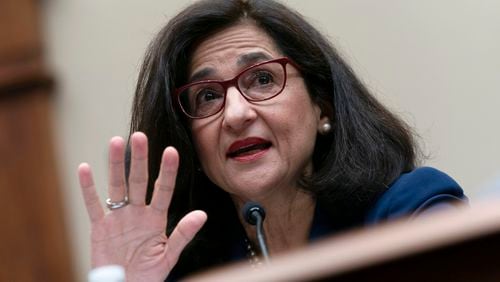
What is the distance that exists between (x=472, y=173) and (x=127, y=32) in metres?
1.74

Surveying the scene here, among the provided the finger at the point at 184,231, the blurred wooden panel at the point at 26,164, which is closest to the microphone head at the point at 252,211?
the finger at the point at 184,231

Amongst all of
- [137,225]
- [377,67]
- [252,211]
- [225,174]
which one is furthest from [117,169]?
[377,67]

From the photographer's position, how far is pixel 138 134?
74.4 inches

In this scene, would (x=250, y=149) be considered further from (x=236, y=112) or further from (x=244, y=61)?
(x=244, y=61)

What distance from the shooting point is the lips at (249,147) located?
7.32 ft

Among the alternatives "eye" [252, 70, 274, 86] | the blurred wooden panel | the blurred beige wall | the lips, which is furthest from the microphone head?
the blurred wooden panel

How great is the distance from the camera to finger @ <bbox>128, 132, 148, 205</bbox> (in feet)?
6.26

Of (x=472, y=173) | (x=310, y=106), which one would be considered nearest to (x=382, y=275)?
(x=310, y=106)

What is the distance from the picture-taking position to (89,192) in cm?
198

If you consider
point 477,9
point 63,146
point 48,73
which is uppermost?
point 477,9

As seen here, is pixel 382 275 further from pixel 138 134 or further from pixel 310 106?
pixel 310 106

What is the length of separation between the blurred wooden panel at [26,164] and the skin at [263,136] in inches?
97.6

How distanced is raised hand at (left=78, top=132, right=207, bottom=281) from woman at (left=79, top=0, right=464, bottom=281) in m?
0.01

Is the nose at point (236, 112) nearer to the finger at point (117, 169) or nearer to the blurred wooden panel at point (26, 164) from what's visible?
the finger at point (117, 169)
